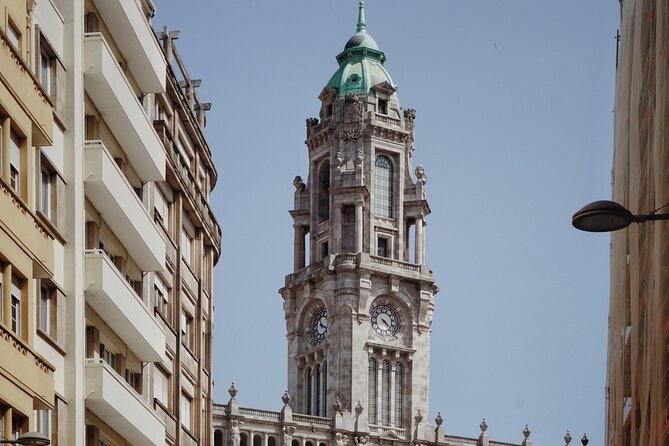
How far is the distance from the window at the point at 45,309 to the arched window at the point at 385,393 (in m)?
101

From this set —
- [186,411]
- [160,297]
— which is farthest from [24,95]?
[186,411]

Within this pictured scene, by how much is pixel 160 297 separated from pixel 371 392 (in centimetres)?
8815

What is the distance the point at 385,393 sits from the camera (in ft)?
450

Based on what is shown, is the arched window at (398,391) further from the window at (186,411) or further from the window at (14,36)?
the window at (14,36)

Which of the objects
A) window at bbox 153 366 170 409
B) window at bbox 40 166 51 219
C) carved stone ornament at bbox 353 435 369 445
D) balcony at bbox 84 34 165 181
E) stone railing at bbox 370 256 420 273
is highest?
stone railing at bbox 370 256 420 273

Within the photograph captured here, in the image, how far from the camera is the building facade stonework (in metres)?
134

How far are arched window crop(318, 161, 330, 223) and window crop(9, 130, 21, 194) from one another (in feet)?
354

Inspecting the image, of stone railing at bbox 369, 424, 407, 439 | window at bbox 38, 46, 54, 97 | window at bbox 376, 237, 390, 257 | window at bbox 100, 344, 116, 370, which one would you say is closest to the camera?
window at bbox 38, 46, 54, 97

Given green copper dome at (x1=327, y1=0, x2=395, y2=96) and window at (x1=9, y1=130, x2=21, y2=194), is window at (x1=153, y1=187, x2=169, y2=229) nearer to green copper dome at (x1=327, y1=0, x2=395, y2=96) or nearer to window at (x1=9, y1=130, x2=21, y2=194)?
window at (x1=9, y1=130, x2=21, y2=194)

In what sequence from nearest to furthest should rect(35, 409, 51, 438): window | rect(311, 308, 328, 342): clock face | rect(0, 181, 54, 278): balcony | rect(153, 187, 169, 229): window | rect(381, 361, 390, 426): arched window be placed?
rect(0, 181, 54, 278): balcony
rect(35, 409, 51, 438): window
rect(153, 187, 169, 229): window
rect(381, 361, 390, 426): arched window
rect(311, 308, 328, 342): clock face

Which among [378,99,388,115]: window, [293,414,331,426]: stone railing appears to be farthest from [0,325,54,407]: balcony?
[378,99,388,115]: window

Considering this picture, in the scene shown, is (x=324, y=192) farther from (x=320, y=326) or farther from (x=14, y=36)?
(x=14, y=36)

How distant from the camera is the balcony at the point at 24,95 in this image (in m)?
32.7

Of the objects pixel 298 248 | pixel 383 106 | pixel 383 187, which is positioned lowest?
pixel 298 248
